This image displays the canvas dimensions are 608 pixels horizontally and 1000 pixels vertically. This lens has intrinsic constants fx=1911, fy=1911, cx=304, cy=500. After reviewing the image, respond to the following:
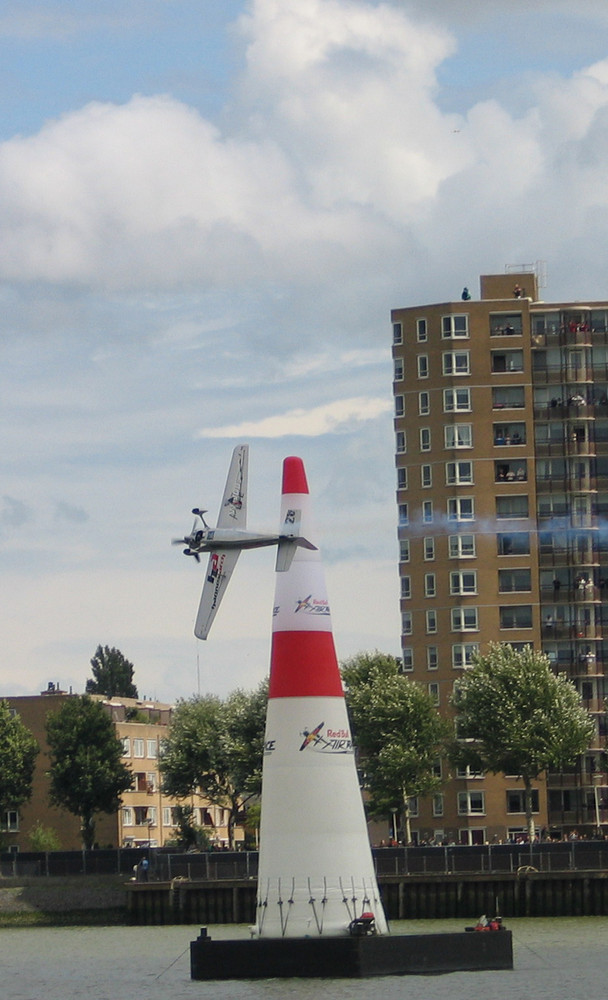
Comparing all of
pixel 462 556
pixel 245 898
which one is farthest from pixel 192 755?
pixel 245 898

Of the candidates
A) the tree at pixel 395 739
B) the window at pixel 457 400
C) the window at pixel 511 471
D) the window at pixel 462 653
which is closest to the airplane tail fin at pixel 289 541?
the tree at pixel 395 739

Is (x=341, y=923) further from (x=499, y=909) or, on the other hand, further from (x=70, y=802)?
(x=70, y=802)

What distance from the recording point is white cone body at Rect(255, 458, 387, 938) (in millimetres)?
66062

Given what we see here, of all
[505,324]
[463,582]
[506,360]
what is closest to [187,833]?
[463,582]

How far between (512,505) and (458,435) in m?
7.31

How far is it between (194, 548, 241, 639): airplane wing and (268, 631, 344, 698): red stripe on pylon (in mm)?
9081

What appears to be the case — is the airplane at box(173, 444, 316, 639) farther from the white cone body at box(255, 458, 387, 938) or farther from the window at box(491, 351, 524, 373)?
the window at box(491, 351, 524, 373)

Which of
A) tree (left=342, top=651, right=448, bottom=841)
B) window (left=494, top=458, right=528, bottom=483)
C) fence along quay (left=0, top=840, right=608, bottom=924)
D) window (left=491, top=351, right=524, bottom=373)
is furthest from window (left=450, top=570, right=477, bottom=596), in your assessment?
fence along quay (left=0, top=840, right=608, bottom=924)

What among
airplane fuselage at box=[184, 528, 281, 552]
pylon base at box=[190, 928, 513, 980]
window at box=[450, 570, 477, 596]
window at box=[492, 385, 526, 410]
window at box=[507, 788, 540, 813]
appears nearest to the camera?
pylon base at box=[190, 928, 513, 980]

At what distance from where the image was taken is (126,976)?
83.2m

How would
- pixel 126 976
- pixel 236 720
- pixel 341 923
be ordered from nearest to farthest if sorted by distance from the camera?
1. pixel 341 923
2. pixel 126 976
3. pixel 236 720

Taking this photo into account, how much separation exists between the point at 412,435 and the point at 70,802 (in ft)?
136

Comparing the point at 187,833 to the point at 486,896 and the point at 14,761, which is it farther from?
the point at 486,896

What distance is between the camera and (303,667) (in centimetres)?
6756
